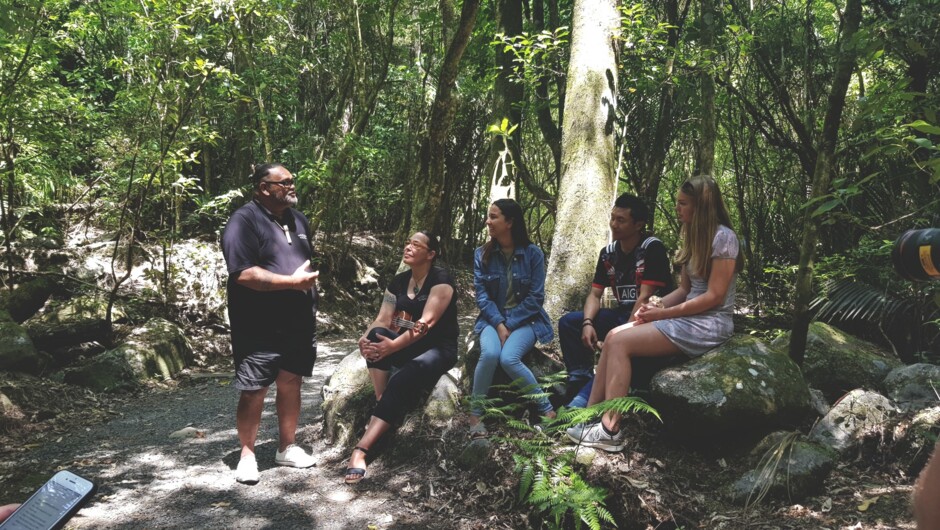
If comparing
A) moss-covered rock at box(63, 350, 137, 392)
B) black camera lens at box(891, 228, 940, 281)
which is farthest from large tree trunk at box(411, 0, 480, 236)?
black camera lens at box(891, 228, 940, 281)

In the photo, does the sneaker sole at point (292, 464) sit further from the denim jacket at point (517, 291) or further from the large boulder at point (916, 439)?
the large boulder at point (916, 439)

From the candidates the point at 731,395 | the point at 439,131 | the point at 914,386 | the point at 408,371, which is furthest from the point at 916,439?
the point at 439,131

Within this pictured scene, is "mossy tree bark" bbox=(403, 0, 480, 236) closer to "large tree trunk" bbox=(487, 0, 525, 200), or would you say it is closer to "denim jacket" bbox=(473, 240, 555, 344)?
"large tree trunk" bbox=(487, 0, 525, 200)

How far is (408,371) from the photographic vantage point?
4191 mm

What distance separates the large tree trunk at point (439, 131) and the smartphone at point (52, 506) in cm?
511

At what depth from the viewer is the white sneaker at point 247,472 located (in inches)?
153

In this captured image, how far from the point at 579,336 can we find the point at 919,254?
286 cm

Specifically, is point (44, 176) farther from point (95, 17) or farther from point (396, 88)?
point (396, 88)

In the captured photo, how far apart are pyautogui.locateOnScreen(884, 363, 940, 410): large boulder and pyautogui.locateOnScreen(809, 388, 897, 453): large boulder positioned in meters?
0.34

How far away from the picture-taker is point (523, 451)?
3621 mm

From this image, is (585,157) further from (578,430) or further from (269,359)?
(269,359)

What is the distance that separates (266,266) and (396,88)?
34.1 ft

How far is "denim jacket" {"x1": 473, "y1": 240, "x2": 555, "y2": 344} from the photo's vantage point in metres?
4.28

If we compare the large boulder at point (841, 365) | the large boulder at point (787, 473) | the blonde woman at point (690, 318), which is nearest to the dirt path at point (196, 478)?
the blonde woman at point (690, 318)
